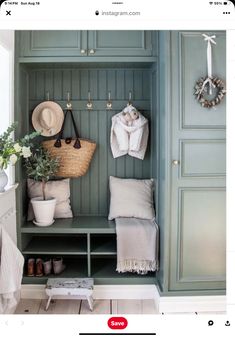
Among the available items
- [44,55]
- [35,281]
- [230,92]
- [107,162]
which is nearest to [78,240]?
[35,281]

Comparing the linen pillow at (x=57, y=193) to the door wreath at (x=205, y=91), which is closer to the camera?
the door wreath at (x=205, y=91)

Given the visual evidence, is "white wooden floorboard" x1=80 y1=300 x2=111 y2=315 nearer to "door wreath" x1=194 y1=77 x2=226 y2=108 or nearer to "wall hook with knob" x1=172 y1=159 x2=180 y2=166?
"wall hook with knob" x1=172 y1=159 x2=180 y2=166

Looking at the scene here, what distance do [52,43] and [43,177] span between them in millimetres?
719

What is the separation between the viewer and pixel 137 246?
1887 millimetres

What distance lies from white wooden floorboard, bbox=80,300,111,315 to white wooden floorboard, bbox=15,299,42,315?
236 mm

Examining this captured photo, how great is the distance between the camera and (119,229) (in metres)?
1.87

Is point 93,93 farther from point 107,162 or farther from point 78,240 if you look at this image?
point 78,240

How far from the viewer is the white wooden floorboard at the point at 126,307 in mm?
1788

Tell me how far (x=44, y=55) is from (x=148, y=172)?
2.94 feet

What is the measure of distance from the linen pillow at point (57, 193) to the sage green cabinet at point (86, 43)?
71cm

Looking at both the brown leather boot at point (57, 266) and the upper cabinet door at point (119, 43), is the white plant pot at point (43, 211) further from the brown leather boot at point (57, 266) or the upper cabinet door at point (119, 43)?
the upper cabinet door at point (119, 43)

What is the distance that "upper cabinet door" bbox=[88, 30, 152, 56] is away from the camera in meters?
1.87
